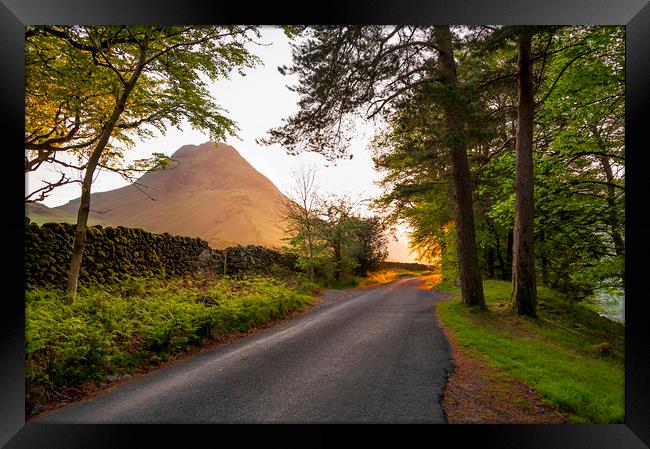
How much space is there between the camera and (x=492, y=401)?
3.30 metres

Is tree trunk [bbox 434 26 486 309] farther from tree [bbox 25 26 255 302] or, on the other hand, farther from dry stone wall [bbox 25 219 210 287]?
dry stone wall [bbox 25 219 210 287]

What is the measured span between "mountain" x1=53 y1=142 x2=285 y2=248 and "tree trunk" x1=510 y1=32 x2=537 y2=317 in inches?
330

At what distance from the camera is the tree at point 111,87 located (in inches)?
228

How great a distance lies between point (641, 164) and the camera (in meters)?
3.21

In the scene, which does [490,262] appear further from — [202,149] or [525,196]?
[202,149]

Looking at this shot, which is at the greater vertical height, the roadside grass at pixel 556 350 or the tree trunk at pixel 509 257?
the tree trunk at pixel 509 257

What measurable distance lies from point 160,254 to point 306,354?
7556mm

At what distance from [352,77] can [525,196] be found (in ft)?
17.6

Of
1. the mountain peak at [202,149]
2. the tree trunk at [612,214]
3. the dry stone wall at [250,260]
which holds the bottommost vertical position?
the dry stone wall at [250,260]

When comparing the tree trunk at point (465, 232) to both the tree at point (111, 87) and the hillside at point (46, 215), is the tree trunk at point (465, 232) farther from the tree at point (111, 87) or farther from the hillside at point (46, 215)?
the hillside at point (46, 215)

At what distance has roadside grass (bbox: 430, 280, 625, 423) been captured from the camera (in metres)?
3.39
